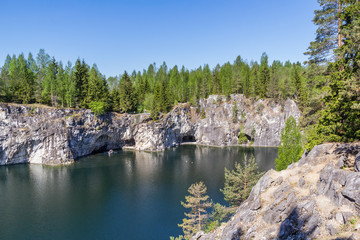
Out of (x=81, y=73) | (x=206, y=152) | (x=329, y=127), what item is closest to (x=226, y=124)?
(x=206, y=152)

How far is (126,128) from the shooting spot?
70500 millimetres

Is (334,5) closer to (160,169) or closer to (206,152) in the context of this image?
(160,169)

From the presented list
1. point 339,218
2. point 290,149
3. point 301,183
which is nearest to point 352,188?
point 339,218

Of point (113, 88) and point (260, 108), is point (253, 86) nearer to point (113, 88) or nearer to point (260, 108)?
point (260, 108)

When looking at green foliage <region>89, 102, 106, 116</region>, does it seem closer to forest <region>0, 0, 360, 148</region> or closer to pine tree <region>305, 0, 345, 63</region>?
forest <region>0, 0, 360, 148</region>

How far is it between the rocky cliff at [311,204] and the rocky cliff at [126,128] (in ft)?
170

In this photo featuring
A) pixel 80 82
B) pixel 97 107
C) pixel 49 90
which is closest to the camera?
pixel 49 90

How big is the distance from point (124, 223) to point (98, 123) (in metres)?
42.1

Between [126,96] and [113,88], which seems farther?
[113,88]

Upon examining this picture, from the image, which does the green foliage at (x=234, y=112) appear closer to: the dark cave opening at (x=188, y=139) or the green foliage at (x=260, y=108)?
the green foliage at (x=260, y=108)

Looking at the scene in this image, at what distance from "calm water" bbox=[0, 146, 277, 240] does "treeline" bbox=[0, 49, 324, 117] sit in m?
19.3

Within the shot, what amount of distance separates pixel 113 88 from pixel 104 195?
1846 inches

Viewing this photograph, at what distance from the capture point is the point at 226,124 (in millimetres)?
79188

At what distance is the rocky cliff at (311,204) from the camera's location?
10.0 meters
